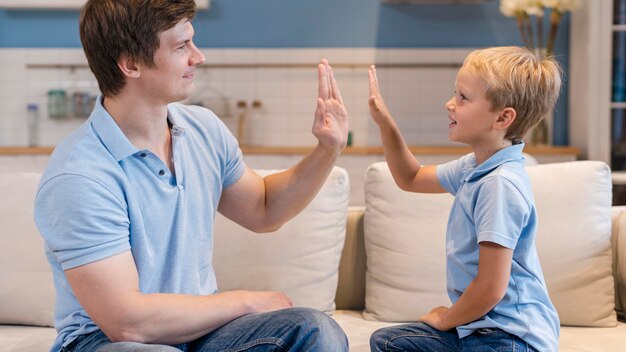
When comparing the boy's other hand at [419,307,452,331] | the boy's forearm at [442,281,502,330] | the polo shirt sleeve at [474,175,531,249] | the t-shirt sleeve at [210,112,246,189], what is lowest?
the boy's other hand at [419,307,452,331]

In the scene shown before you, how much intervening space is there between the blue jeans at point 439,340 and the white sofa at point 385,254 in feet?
1.16

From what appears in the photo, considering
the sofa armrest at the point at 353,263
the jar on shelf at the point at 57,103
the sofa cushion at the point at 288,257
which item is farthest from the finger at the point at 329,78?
the jar on shelf at the point at 57,103

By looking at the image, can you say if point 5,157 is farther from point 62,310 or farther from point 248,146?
point 62,310

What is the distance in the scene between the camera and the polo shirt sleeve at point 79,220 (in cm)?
154

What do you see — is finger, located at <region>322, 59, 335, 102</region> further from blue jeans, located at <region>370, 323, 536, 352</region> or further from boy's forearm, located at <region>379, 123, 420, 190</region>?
blue jeans, located at <region>370, 323, 536, 352</region>

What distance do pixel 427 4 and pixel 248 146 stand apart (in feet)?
4.75

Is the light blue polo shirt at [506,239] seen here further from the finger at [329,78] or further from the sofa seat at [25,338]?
the sofa seat at [25,338]

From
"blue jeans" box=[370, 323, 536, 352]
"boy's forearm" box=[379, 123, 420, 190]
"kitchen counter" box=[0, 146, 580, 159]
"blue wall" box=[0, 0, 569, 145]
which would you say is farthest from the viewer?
"blue wall" box=[0, 0, 569, 145]

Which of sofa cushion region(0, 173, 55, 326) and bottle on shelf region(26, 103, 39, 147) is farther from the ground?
bottle on shelf region(26, 103, 39, 147)

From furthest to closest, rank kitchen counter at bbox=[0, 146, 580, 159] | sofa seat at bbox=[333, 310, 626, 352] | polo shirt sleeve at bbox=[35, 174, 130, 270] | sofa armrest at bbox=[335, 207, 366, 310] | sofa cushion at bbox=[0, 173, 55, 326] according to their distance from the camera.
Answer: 1. kitchen counter at bbox=[0, 146, 580, 159]
2. sofa armrest at bbox=[335, 207, 366, 310]
3. sofa cushion at bbox=[0, 173, 55, 326]
4. sofa seat at bbox=[333, 310, 626, 352]
5. polo shirt sleeve at bbox=[35, 174, 130, 270]

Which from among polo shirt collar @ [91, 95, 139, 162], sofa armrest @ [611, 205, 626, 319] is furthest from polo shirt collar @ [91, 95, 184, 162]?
sofa armrest @ [611, 205, 626, 319]

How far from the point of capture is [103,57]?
5.59 feet

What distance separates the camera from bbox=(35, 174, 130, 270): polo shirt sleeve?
1.54 meters

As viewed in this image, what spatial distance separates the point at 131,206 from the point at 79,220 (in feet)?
0.39
